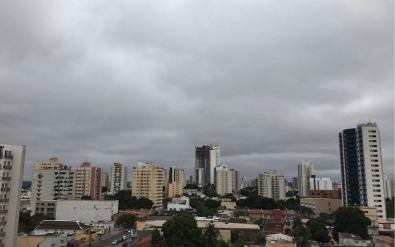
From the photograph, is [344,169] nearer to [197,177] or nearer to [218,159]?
[218,159]

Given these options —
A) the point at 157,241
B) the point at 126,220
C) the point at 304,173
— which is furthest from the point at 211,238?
the point at 304,173

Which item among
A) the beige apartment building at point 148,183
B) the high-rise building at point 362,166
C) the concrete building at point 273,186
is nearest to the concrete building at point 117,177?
the beige apartment building at point 148,183

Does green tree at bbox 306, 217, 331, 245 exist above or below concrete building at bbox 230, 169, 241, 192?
below

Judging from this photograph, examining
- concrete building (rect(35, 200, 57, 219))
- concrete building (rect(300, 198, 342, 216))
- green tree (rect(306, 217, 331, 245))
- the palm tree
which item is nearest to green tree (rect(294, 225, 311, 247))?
the palm tree

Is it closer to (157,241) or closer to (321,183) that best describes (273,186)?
(321,183)

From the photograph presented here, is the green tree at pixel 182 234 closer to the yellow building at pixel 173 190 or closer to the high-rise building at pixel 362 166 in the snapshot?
the high-rise building at pixel 362 166

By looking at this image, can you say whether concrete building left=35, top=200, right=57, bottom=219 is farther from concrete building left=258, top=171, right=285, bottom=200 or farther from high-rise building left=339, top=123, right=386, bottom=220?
concrete building left=258, top=171, right=285, bottom=200
